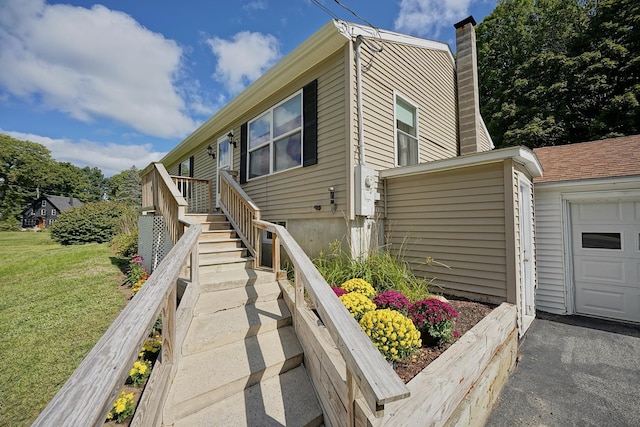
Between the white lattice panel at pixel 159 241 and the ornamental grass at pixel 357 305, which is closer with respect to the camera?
the ornamental grass at pixel 357 305

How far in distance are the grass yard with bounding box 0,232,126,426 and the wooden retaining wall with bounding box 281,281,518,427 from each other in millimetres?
2329

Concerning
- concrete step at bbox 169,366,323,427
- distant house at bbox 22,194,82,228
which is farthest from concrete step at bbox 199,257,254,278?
distant house at bbox 22,194,82,228

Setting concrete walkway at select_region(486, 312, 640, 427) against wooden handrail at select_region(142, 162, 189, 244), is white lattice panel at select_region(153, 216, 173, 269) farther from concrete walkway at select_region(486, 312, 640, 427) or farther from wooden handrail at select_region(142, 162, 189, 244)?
concrete walkway at select_region(486, 312, 640, 427)

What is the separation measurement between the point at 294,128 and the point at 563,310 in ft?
20.8

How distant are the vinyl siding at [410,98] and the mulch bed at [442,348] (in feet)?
8.72

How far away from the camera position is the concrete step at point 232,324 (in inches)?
92.7

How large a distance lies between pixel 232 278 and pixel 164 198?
2756 mm

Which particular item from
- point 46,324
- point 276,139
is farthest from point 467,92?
point 46,324

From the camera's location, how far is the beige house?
3.83 meters

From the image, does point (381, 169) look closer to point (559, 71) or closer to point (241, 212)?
point (241, 212)

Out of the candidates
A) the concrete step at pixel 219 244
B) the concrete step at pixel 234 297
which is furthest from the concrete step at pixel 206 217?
the concrete step at pixel 234 297

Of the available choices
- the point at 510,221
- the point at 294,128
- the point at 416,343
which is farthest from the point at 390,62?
the point at 416,343

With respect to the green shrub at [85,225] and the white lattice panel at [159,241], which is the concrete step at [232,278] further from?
the green shrub at [85,225]

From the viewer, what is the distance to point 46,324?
3.60 meters
